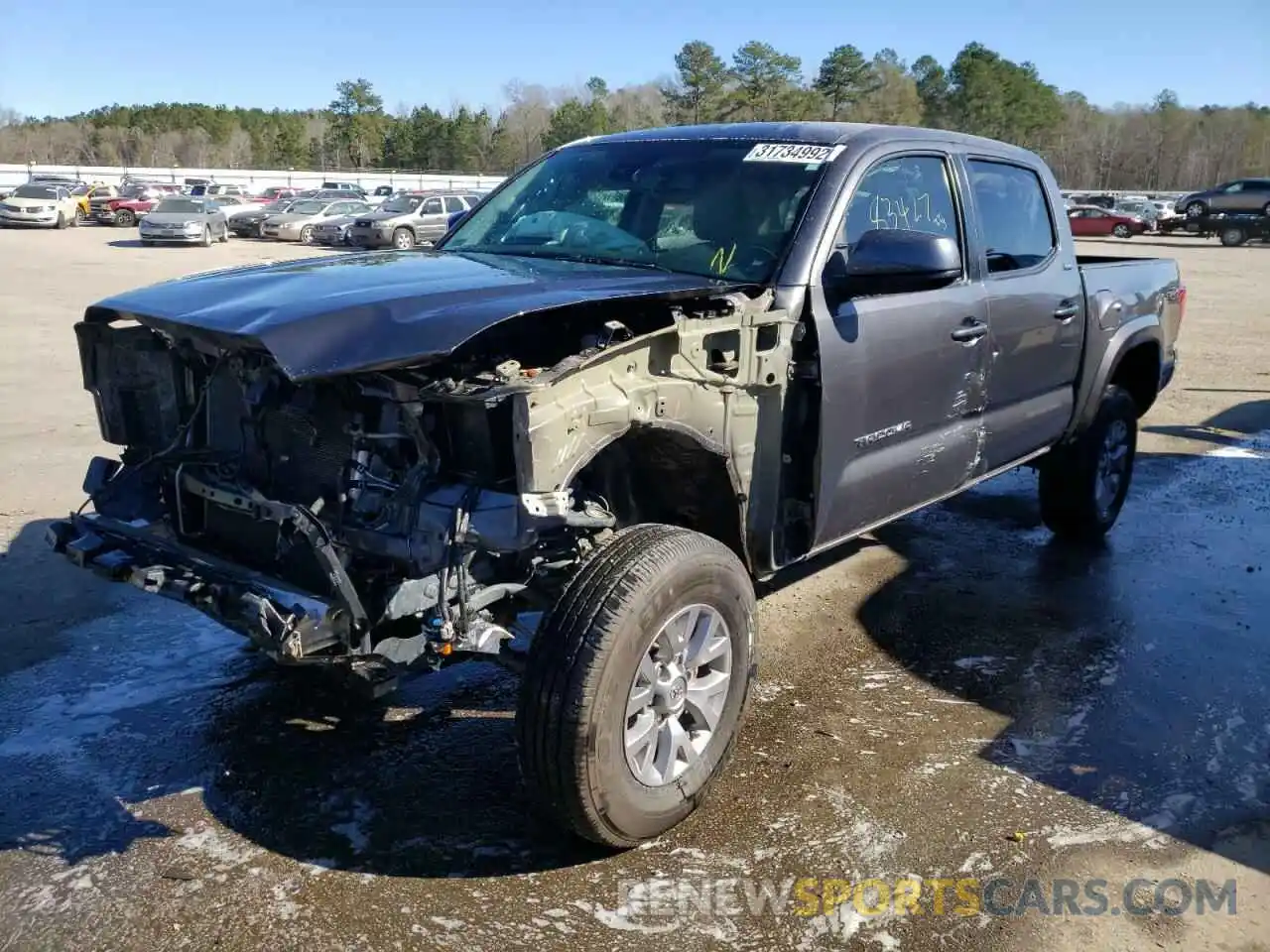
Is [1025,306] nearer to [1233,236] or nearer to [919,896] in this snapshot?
[919,896]

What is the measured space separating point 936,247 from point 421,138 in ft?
321

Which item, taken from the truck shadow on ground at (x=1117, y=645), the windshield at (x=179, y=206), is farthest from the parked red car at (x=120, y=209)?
the truck shadow on ground at (x=1117, y=645)

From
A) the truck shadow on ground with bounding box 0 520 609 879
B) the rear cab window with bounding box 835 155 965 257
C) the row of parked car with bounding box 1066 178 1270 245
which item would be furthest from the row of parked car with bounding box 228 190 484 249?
the rear cab window with bounding box 835 155 965 257

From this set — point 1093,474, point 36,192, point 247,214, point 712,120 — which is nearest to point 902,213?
point 1093,474

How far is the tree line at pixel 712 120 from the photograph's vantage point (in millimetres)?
73625

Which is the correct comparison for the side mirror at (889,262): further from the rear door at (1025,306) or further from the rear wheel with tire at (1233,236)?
the rear wheel with tire at (1233,236)

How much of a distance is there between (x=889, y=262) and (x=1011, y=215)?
1.71 meters

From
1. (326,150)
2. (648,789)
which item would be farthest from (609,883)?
(326,150)

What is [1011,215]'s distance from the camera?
4988 millimetres

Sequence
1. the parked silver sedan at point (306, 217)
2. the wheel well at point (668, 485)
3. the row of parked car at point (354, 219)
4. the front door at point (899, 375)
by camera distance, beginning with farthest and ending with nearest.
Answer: the parked silver sedan at point (306, 217) → the row of parked car at point (354, 219) → the front door at point (899, 375) → the wheel well at point (668, 485)

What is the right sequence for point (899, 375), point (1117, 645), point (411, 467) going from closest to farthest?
point (411, 467) → point (899, 375) → point (1117, 645)

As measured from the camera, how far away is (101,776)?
3.47 metres

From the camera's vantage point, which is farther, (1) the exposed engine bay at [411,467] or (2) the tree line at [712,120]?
(2) the tree line at [712,120]

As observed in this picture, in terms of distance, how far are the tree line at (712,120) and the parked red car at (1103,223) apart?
937 inches
